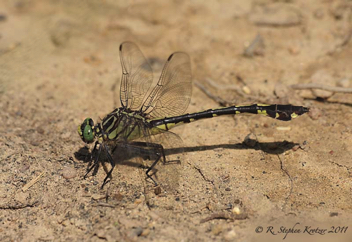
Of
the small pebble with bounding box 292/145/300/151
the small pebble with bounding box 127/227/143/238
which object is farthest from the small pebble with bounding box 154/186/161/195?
the small pebble with bounding box 292/145/300/151

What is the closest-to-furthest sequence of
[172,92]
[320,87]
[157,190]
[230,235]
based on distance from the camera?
[230,235] < [157,190] < [172,92] < [320,87]

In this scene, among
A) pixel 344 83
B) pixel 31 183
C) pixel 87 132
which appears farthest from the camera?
pixel 344 83

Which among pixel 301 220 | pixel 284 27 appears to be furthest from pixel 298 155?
pixel 284 27

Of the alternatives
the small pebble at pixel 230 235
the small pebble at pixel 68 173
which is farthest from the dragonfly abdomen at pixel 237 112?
the small pebble at pixel 230 235

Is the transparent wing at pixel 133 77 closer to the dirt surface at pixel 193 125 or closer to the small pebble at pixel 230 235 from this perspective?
the dirt surface at pixel 193 125

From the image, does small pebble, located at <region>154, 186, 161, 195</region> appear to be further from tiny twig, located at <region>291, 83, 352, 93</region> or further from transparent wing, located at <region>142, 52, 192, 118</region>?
tiny twig, located at <region>291, 83, 352, 93</region>

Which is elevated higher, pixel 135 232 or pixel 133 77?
pixel 133 77

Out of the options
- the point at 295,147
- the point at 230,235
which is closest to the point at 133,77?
the point at 295,147

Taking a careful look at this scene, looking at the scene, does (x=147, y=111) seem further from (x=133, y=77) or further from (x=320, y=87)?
(x=320, y=87)
